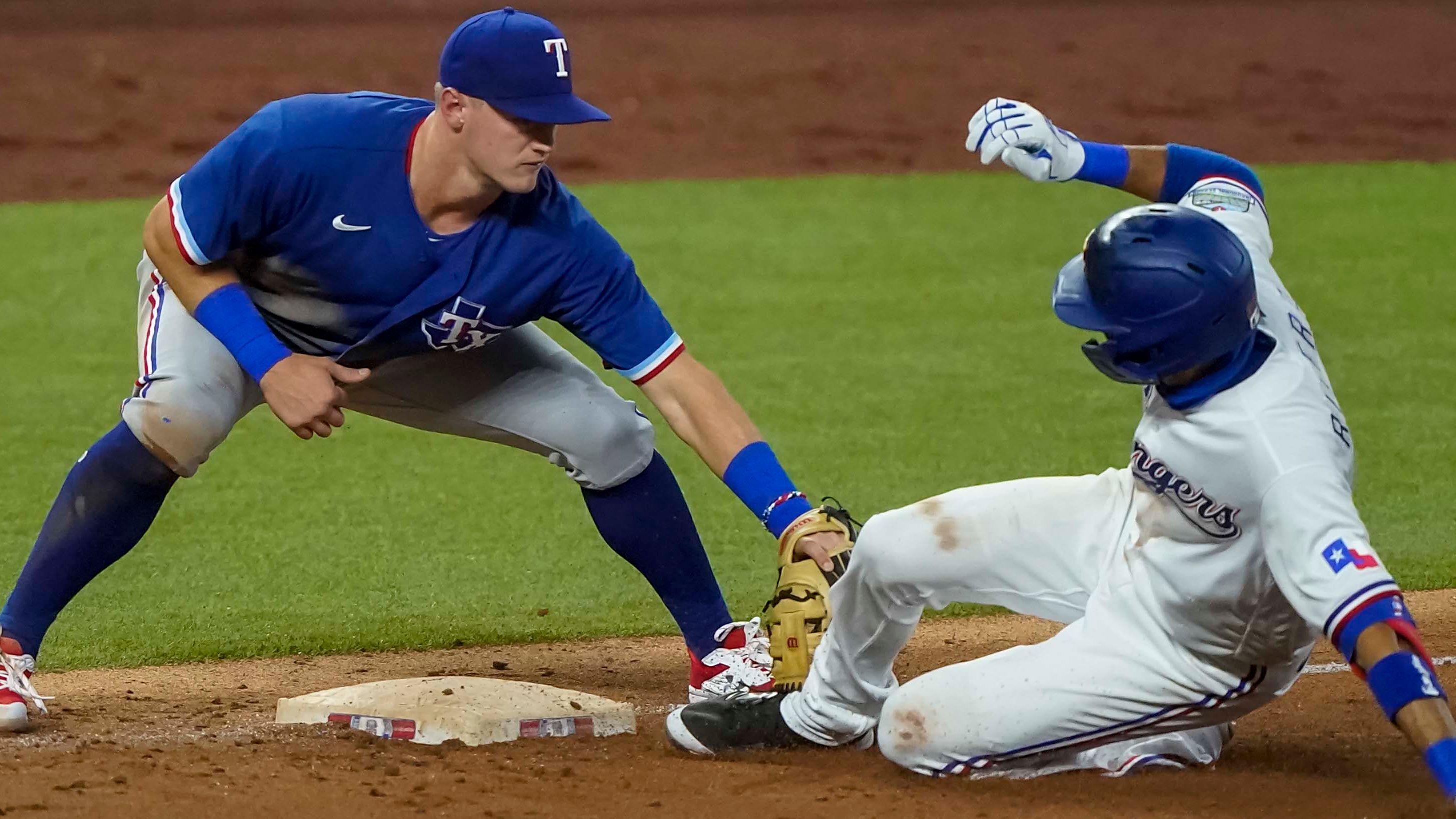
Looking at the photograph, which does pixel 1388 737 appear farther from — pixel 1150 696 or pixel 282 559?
pixel 282 559

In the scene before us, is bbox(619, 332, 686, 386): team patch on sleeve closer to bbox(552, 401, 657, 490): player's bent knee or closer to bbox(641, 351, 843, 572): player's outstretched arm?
bbox(641, 351, 843, 572): player's outstretched arm

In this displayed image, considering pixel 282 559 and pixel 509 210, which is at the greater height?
pixel 509 210

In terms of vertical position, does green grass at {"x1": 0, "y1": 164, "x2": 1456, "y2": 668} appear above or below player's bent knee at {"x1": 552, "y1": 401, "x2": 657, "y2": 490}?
below

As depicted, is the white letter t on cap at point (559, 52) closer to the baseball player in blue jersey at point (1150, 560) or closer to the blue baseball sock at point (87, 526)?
the baseball player in blue jersey at point (1150, 560)

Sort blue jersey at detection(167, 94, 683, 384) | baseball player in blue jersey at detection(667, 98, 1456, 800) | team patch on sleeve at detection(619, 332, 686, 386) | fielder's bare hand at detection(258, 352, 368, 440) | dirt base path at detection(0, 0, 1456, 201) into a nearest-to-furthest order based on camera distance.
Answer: baseball player in blue jersey at detection(667, 98, 1456, 800) < fielder's bare hand at detection(258, 352, 368, 440) < blue jersey at detection(167, 94, 683, 384) < team patch on sleeve at detection(619, 332, 686, 386) < dirt base path at detection(0, 0, 1456, 201)

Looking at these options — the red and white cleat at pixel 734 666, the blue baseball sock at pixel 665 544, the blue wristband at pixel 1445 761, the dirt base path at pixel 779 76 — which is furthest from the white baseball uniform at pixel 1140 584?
the dirt base path at pixel 779 76

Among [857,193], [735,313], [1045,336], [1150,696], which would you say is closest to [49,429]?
[735,313]

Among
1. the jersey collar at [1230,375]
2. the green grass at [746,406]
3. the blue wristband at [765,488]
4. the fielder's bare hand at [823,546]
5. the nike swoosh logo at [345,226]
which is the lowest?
the green grass at [746,406]

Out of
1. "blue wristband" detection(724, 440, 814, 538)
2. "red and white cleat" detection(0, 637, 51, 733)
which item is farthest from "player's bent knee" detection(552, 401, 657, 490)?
"red and white cleat" detection(0, 637, 51, 733)
